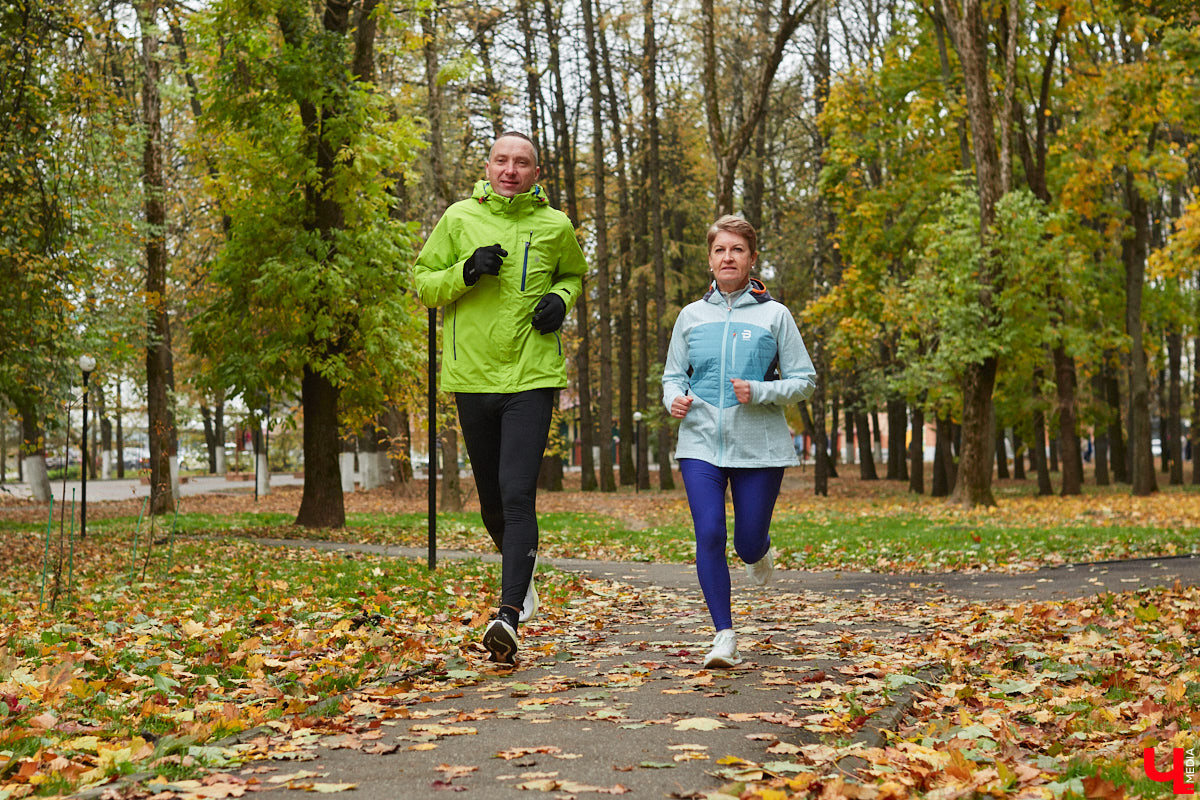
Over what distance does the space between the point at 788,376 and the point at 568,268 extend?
1.20m

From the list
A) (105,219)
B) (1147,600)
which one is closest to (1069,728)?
(1147,600)

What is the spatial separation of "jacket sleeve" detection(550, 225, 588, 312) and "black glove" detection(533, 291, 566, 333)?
71 mm

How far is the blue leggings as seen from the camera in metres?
5.21

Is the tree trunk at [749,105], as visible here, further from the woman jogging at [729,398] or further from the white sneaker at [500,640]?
the white sneaker at [500,640]

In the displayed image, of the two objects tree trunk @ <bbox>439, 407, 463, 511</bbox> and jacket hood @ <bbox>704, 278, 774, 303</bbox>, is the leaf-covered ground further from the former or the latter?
tree trunk @ <bbox>439, 407, 463, 511</bbox>

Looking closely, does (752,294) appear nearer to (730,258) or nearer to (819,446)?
(730,258)

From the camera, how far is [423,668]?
5207 mm

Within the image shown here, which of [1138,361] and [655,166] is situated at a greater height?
[655,166]

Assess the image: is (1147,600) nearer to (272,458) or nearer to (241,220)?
(241,220)

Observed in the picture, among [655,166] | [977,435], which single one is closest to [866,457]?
[655,166]

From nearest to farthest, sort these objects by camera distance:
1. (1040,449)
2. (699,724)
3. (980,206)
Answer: (699,724), (980,206), (1040,449)

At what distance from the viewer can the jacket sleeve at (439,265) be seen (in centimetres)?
527

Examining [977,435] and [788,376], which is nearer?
[788,376]

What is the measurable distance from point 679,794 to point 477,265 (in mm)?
2751
